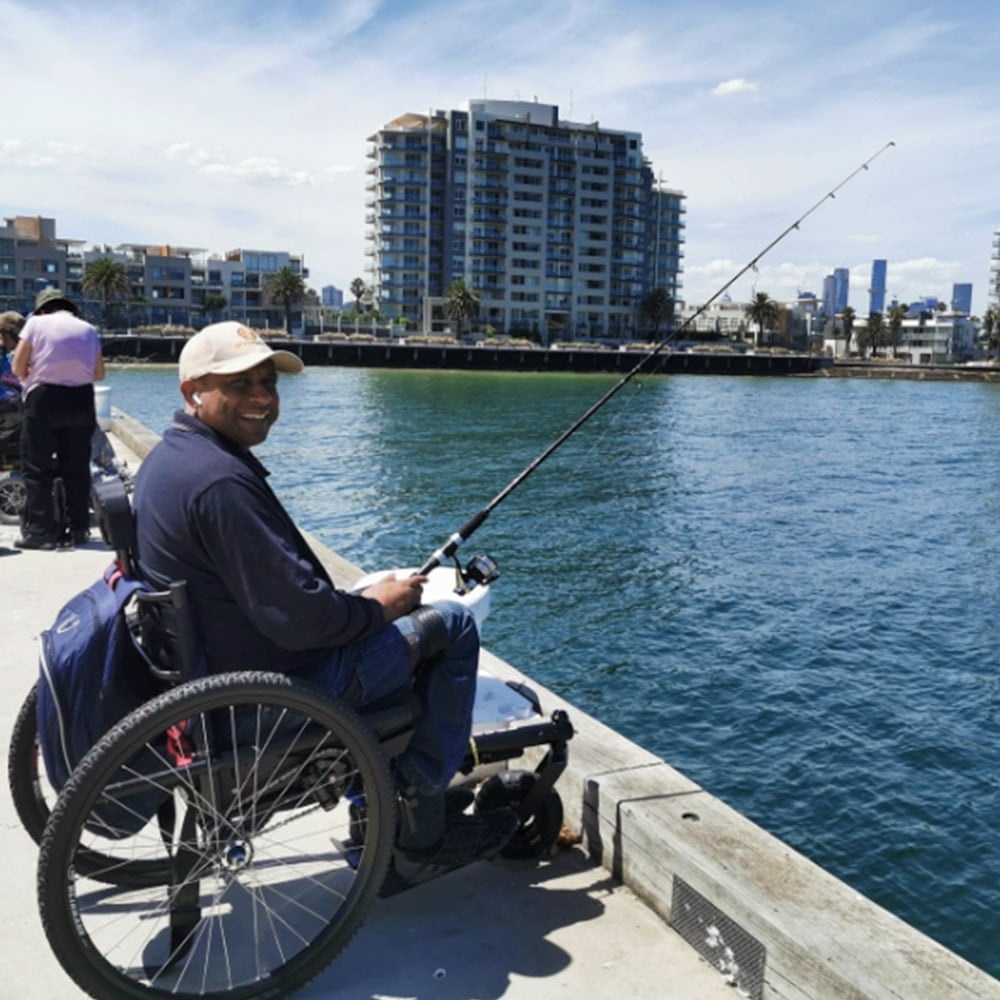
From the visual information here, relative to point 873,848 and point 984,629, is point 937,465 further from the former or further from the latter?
point 873,848

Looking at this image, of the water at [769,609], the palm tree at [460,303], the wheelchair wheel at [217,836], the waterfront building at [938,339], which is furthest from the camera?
the waterfront building at [938,339]

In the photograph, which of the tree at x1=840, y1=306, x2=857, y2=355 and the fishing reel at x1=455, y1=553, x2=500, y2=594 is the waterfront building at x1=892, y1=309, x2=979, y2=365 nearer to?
the tree at x1=840, y1=306, x2=857, y2=355

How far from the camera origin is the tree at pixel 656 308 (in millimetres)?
138625

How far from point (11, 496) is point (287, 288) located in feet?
409

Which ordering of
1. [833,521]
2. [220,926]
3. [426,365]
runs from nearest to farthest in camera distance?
[220,926] → [833,521] → [426,365]

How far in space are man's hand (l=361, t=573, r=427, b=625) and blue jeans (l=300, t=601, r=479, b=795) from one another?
1.7 inches

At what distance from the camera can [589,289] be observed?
137625 millimetres

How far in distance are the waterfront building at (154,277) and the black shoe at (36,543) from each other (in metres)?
122

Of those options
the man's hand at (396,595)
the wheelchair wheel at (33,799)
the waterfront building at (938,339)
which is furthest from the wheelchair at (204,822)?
the waterfront building at (938,339)

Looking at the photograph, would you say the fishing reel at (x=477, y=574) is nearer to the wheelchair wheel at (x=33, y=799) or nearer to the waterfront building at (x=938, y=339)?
the wheelchair wheel at (x=33, y=799)

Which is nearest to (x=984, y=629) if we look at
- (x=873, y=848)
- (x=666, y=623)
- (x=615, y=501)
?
(x=666, y=623)

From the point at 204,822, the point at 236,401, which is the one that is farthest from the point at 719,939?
the point at 236,401

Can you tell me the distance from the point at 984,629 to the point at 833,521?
862 centimetres

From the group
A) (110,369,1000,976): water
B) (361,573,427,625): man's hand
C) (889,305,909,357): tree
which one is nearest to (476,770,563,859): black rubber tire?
(361,573,427,625): man's hand
